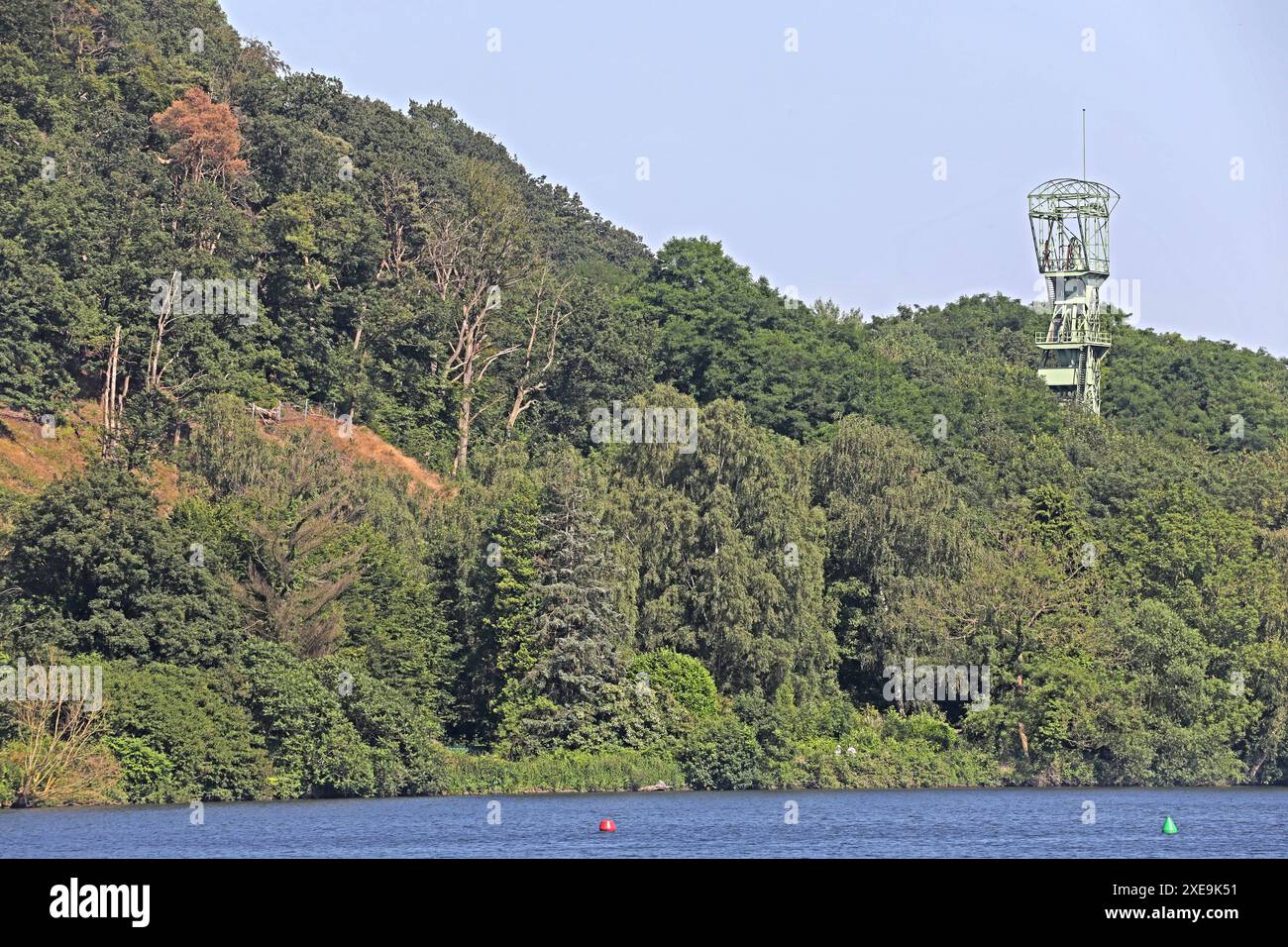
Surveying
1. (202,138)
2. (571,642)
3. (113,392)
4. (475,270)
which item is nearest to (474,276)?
(475,270)

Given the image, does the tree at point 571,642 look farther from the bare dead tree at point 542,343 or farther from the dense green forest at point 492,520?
the bare dead tree at point 542,343

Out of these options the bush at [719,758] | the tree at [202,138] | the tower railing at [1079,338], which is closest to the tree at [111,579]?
the bush at [719,758]

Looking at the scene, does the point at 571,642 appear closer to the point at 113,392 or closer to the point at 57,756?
the point at 57,756

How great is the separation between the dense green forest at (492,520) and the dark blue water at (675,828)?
3.59 meters

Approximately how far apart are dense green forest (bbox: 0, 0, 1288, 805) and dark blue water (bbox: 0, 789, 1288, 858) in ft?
11.8

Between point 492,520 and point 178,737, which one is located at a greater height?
point 492,520

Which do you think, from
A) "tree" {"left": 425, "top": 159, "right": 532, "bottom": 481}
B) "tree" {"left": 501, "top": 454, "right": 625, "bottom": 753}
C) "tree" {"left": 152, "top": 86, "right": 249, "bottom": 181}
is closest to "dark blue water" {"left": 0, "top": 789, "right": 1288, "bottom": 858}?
"tree" {"left": 501, "top": 454, "right": 625, "bottom": 753}

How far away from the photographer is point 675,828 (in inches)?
1893

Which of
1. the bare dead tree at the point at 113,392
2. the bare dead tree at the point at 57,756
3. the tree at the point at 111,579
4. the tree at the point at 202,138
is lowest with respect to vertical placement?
the bare dead tree at the point at 57,756

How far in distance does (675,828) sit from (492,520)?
22.3 metres

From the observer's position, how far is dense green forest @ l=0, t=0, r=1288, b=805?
58.0 metres

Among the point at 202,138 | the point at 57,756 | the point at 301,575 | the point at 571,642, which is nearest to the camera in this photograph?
the point at 57,756

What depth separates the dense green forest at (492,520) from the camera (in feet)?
190
